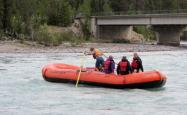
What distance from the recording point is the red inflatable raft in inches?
982

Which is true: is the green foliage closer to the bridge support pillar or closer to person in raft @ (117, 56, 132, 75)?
the bridge support pillar

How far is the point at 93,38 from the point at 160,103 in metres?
62.4

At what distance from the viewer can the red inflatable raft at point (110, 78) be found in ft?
81.8

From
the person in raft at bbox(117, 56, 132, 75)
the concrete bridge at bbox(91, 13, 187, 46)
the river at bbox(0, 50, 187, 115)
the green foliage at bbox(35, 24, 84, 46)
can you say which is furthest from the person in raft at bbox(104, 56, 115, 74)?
the concrete bridge at bbox(91, 13, 187, 46)

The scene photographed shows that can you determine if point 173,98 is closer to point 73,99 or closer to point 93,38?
point 73,99

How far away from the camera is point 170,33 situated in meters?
79.8

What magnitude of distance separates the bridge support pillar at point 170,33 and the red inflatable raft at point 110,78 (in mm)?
52240

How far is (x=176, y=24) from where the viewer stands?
73562mm

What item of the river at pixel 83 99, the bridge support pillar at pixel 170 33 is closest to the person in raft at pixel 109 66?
the river at pixel 83 99

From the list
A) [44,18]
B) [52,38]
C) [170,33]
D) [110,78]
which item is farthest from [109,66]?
[44,18]

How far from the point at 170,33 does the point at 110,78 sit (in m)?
55.3

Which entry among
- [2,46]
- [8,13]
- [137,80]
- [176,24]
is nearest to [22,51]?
[2,46]

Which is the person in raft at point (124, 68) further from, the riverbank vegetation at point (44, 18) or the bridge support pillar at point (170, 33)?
the bridge support pillar at point (170, 33)

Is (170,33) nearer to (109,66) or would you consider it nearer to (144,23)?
(144,23)
